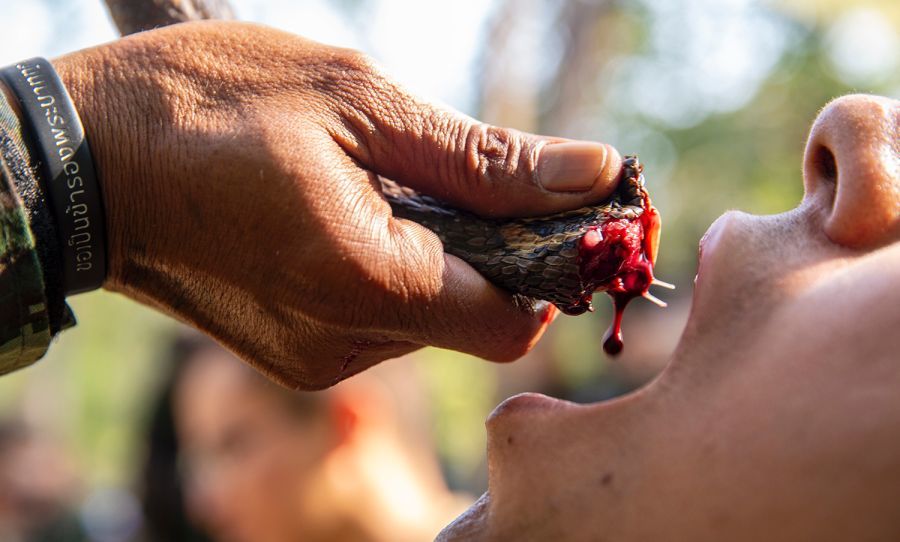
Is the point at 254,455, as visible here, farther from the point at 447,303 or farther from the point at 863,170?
the point at 863,170

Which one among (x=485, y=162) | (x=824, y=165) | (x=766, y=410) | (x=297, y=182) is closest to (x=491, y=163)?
(x=485, y=162)

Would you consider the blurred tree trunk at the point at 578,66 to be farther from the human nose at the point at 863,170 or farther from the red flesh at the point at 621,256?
the human nose at the point at 863,170

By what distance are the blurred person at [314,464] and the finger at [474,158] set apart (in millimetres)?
2748

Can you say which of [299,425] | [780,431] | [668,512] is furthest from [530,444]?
[299,425]

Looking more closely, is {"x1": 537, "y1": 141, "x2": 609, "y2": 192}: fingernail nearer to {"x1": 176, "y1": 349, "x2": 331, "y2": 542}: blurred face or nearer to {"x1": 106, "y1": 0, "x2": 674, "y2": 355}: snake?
{"x1": 106, "y1": 0, "x2": 674, "y2": 355}: snake

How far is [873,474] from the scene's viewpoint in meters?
1.76

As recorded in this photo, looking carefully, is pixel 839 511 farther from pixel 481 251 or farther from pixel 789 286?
pixel 481 251

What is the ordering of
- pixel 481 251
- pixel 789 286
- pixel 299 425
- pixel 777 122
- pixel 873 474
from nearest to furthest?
1. pixel 873 474
2. pixel 789 286
3. pixel 481 251
4. pixel 299 425
5. pixel 777 122

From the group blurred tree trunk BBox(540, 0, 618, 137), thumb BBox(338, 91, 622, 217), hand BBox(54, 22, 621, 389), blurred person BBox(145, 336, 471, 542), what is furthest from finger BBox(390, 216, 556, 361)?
blurred tree trunk BBox(540, 0, 618, 137)

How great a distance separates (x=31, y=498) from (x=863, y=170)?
7633mm

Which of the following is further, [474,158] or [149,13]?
[149,13]

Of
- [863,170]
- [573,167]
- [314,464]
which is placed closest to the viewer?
[863,170]

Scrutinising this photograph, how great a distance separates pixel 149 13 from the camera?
251 cm

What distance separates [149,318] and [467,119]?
124 feet
